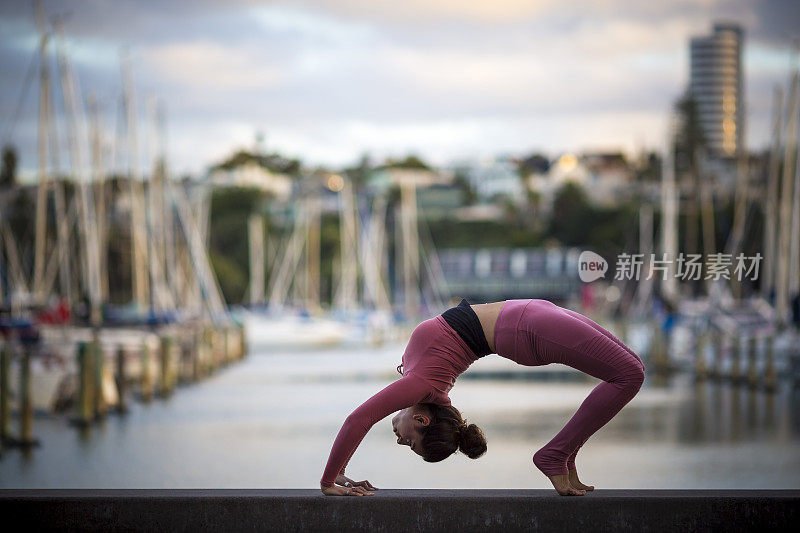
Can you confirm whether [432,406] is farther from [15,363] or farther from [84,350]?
[15,363]

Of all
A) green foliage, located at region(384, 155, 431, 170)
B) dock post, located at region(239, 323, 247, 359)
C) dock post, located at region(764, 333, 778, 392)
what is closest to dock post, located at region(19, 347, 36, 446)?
dock post, located at region(764, 333, 778, 392)

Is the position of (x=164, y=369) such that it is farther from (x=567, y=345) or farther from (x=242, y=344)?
(x=567, y=345)

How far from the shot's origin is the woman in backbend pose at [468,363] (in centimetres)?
454

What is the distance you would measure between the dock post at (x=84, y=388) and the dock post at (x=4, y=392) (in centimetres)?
252

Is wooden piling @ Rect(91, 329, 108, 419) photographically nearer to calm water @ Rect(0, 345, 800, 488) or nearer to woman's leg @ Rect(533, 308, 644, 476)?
calm water @ Rect(0, 345, 800, 488)

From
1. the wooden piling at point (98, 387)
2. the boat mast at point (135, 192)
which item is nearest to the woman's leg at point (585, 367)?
the wooden piling at point (98, 387)

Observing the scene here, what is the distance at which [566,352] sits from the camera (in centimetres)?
454

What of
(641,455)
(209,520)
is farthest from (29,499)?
(641,455)

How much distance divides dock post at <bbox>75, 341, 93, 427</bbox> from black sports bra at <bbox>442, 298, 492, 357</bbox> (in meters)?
13.0

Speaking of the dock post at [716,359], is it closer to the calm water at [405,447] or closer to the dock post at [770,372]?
the calm water at [405,447]

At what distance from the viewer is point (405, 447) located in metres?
14.4

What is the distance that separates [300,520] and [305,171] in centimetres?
10563

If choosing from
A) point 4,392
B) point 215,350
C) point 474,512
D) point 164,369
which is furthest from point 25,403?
point 215,350

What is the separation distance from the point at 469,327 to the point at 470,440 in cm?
48
